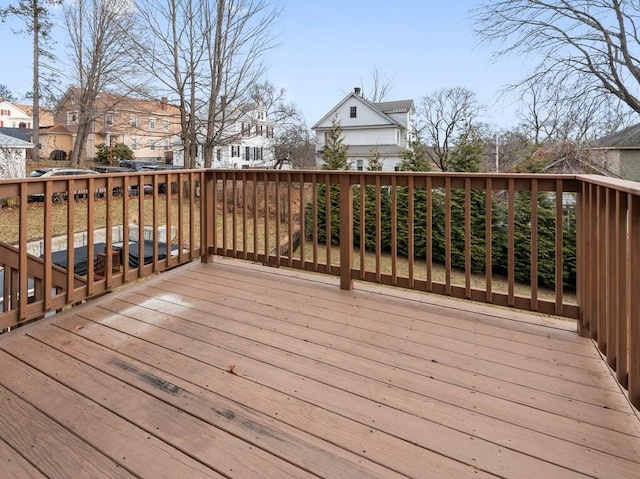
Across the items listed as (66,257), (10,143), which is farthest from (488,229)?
(10,143)

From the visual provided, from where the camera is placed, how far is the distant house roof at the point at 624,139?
987cm

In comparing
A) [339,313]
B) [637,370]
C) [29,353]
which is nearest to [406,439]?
[637,370]

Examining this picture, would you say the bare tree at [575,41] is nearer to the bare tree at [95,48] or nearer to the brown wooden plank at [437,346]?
the bare tree at [95,48]

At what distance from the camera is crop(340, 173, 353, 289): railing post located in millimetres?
3086

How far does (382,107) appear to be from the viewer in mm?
21484

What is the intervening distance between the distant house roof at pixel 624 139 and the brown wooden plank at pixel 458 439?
414 inches

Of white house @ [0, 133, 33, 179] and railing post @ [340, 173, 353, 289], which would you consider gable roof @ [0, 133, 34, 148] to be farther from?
railing post @ [340, 173, 353, 289]

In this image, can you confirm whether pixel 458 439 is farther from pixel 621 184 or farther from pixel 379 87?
pixel 379 87

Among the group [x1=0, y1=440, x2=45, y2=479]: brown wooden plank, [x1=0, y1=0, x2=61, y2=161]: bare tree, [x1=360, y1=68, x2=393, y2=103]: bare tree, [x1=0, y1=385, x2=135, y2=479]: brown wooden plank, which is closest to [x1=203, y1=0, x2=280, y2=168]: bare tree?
[x1=0, y1=0, x2=61, y2=161]: bare tree

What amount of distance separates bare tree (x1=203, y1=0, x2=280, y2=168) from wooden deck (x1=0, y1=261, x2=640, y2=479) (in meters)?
9.40

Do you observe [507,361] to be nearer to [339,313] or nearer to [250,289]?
[339,313]

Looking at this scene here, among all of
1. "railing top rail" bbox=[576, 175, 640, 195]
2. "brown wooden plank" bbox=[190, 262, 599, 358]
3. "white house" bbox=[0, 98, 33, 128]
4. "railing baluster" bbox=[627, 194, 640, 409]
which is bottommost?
"brown wooden plank" bbox=[190, 262, 599, 358]

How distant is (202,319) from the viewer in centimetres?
256

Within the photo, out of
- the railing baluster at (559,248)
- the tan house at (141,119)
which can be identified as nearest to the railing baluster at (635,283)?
the railing baluster at (559,248)
